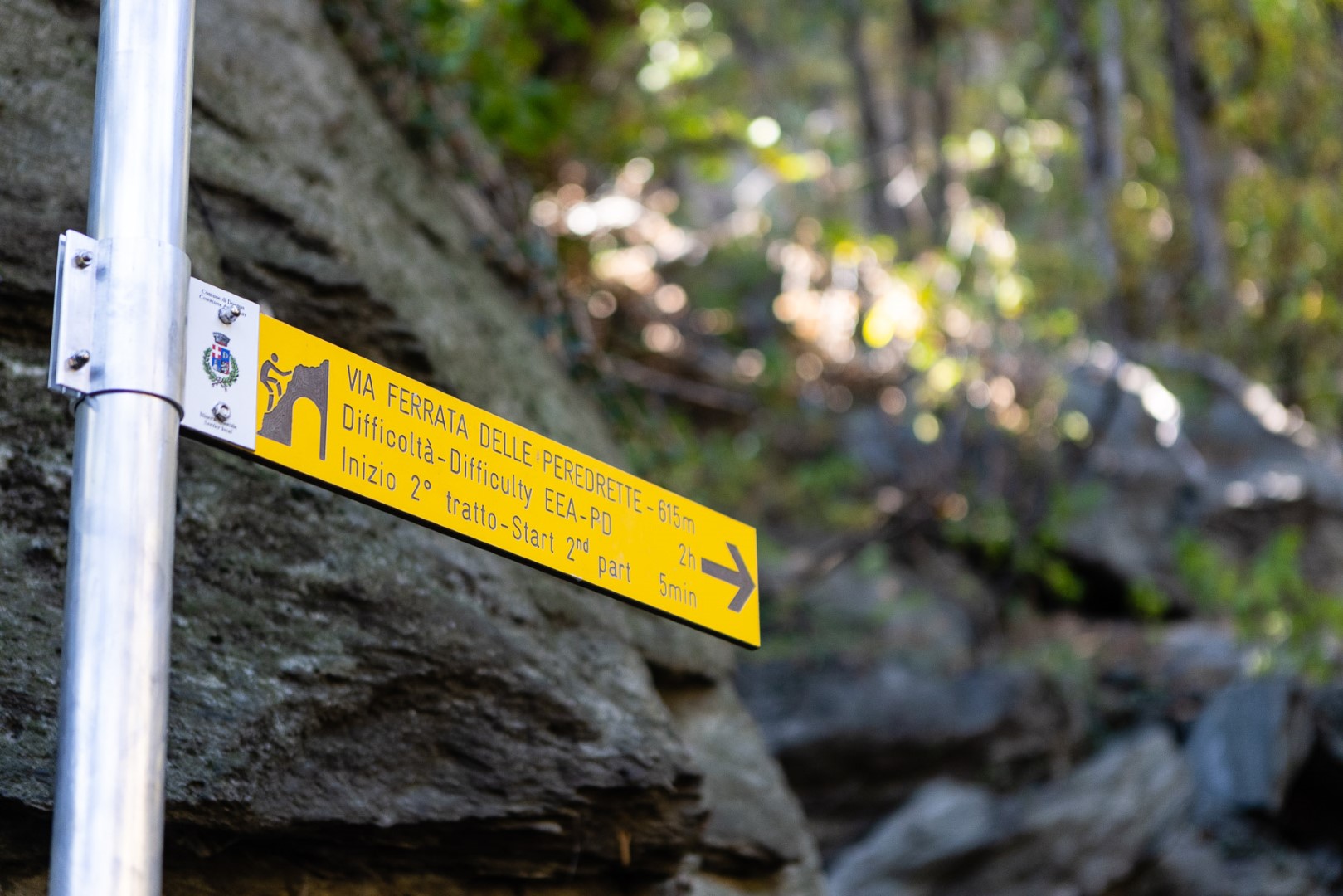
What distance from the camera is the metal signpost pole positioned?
5.15 ft

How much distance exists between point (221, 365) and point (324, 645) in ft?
3.54

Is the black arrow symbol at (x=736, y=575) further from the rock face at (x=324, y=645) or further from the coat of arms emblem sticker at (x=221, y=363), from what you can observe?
the coat of arms emblem sticker at (x=221, y=363)

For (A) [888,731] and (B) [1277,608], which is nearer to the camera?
(A) [888,731]

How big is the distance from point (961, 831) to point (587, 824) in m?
3.53

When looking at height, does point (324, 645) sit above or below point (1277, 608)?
below

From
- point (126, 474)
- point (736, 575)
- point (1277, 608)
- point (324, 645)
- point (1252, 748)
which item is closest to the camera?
point (126, 474)

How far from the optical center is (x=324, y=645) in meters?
2.87

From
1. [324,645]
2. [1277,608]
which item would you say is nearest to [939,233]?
[1277,608]

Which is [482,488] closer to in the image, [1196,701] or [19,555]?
[19,555]

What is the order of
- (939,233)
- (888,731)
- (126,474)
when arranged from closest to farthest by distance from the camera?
1. (126,474)
2. (888,731)
3. (939,233)

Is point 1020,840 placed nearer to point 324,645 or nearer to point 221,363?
point 324,645

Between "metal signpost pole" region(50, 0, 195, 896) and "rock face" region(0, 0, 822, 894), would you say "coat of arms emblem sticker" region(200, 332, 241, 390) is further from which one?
"rock face" region(0, 0, 822, 894)

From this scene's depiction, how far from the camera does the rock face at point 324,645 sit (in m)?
2.62

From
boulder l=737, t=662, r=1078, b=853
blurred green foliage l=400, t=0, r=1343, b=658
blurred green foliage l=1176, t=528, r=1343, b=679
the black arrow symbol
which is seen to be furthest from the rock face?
blurred green foliage l=1176, t=528, r=1343, b=679
